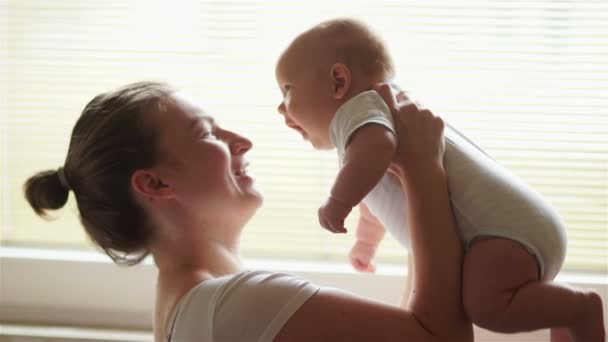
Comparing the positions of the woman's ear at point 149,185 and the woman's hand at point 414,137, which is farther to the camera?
the woman's ear at point 149,185

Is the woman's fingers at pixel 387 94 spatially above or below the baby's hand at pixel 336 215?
above

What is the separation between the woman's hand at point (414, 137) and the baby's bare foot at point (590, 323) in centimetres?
32

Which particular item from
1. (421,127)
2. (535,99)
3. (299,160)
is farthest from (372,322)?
(535,99)

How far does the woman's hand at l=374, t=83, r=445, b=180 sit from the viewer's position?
125cm

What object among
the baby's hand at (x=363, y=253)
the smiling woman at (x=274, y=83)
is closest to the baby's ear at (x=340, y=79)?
the baby's hand at (x=363, y=253)

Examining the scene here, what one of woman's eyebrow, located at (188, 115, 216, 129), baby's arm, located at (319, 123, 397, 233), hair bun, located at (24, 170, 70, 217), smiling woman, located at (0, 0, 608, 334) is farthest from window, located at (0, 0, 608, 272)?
baby's arm, located at (319, 123, 397, 233)

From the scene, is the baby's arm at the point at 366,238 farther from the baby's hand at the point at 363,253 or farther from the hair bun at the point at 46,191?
the hair bun at the point at 46,191

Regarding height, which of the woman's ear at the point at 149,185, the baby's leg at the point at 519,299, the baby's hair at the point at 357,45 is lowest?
the baby's leg at the point at 519,299

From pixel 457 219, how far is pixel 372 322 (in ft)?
0.75

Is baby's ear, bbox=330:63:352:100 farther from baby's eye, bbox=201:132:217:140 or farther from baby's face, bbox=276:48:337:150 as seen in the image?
baby's eye, bbox=201:132:217:140

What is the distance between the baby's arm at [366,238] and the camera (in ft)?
5.08

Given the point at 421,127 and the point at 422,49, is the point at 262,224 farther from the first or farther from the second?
the point at 421,127

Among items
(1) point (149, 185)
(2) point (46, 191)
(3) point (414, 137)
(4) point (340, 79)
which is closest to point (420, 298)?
(3) point (414, 137)

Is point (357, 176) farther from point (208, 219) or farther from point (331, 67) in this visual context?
point (208, 219)
